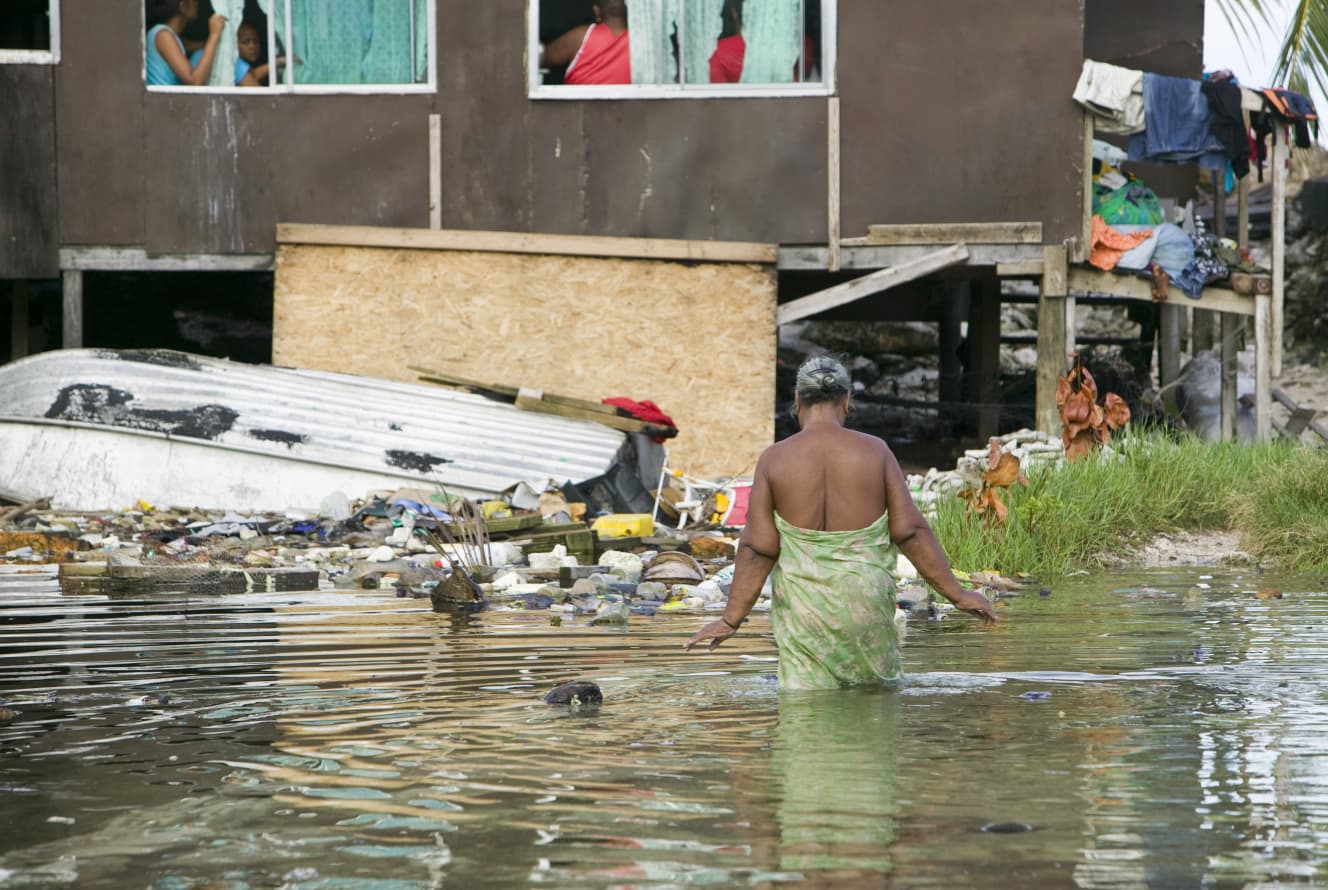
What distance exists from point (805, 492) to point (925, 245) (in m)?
9.41

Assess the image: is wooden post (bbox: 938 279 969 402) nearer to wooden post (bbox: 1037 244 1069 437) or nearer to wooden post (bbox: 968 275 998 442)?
wooden post (bbox: 968 275 998 442)

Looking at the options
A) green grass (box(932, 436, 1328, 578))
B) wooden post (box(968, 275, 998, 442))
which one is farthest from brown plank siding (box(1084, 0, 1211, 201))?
green grass (box(932, 436, 1328, 578))

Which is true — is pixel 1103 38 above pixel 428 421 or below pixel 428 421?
above

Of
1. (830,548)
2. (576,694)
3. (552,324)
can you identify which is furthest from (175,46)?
(830,548)

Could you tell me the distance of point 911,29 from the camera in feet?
49.5

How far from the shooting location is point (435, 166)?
15.3 m

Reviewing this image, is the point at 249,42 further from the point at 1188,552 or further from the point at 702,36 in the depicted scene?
the point at 1188,552

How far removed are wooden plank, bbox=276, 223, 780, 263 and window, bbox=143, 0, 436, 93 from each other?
4.46ft

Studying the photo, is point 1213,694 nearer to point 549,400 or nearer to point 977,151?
point 549,400

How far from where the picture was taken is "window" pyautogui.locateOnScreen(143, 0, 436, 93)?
1539 centimetres

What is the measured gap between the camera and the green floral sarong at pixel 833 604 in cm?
611

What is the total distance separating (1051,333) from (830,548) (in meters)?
9.63

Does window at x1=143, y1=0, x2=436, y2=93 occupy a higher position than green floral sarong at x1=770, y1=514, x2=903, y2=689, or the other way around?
window at x1=143, y1=0, x2=436, y2=93

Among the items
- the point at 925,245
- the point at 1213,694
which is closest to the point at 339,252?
the point at 925,245
